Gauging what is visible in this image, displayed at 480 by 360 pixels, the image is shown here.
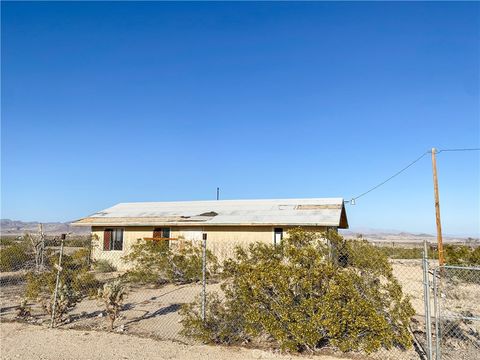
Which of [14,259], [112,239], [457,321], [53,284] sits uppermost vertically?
[112,239]

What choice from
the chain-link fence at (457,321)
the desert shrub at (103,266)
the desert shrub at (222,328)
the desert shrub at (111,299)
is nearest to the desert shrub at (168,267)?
the desert shrub at (103,266)

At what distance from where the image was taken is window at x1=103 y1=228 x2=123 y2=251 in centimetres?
2002

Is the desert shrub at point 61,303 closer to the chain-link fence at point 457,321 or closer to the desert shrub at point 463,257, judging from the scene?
the chain-link fence at point 457,321

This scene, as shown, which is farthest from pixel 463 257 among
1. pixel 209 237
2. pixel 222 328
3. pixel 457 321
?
pixel 222 328

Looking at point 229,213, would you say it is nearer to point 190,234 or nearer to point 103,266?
point 190,234

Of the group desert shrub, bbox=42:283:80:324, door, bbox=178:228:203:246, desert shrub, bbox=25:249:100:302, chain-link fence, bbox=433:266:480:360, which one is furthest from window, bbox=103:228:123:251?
chain-link fence, bbox=433:266:480:360

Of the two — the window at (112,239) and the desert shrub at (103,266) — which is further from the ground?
the window at (112,239)

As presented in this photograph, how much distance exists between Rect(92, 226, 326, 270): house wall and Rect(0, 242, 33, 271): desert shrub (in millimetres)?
3176

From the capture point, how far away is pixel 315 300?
21.4 feet

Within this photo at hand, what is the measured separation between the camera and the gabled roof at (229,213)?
17.5 metres

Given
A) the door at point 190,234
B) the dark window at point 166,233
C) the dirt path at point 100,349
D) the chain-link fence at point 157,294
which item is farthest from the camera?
the dark window at point 166,233

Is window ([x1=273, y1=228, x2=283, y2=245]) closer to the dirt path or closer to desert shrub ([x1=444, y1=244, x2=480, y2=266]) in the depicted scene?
desert shrub ([x1=444, y1=244, x2=480, y2=266])

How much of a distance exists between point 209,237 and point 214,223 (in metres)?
1.13

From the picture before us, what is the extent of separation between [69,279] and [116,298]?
426 cm
